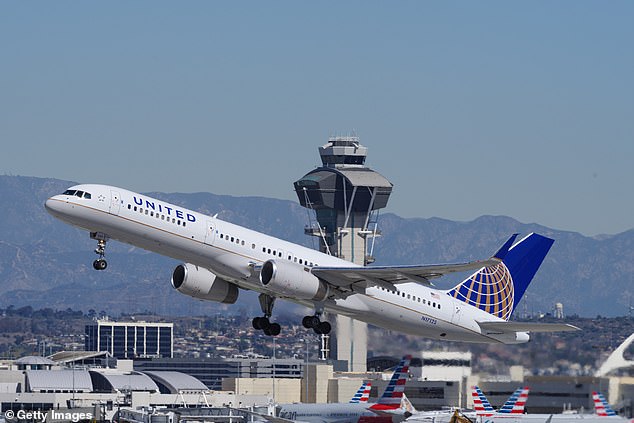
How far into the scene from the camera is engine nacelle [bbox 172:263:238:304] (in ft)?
226

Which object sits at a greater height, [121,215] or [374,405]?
[121,215]

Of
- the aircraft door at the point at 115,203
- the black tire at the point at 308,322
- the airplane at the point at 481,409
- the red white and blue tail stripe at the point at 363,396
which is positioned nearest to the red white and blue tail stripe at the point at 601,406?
the airplane at the point at 481,409

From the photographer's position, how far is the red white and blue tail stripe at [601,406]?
56.0m

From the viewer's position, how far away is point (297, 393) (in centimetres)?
14875

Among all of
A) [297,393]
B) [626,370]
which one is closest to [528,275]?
[626,370]

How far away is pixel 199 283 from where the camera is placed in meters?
69.1

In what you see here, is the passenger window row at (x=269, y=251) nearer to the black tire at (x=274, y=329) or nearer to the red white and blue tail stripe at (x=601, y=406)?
the black tire at (x=274, y=329)

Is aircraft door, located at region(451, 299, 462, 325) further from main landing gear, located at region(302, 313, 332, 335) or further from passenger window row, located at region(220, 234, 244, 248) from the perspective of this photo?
passenger window row, located at region(220, 234, 244, 248)

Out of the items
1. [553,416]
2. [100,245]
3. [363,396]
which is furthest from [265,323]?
[363,396]

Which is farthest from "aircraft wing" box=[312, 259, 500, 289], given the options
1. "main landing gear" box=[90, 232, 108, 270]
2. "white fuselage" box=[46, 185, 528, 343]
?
"main landing gear" box=[90, 232, 108, 270]

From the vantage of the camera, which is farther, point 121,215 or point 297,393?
point 297,393

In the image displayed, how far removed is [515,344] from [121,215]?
19.9m

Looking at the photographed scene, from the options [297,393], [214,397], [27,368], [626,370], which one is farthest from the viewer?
[27,368]

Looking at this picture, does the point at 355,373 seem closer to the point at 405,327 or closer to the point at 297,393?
the point at 297,393
